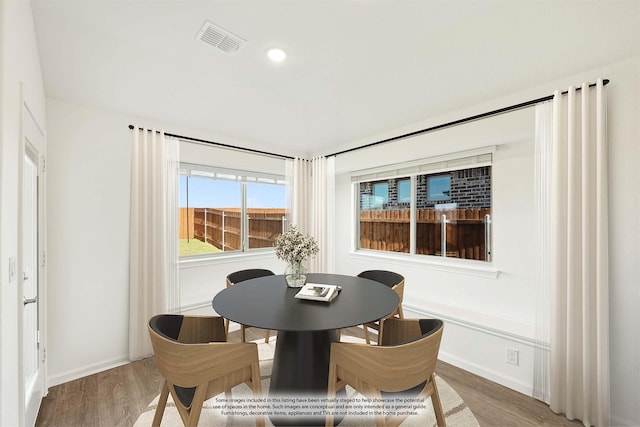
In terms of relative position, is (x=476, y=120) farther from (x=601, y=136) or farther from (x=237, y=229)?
(x=237, y=229)

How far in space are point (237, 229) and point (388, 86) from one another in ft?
9.28

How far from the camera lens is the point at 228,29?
1871mm

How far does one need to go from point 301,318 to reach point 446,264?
2.22 m

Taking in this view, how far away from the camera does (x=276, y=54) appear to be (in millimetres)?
2131

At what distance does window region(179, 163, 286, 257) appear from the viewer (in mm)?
3598

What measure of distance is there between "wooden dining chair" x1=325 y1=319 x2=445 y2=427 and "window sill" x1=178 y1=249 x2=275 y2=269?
98.7 inches

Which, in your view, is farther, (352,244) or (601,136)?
(352,244)

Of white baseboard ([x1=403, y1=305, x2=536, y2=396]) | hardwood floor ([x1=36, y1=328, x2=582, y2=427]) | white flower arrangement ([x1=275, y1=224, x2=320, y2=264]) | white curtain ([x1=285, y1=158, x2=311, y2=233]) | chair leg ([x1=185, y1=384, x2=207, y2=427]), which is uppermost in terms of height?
white curtain ([x1=285, y1=158, x2=311, y2=233])

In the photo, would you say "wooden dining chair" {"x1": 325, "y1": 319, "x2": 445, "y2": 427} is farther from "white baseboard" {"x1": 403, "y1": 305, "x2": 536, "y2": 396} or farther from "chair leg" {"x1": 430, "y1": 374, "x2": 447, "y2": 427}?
"white baseboard" {"x1": 403, "y1": 305, "x2": 536, "y2": 396}

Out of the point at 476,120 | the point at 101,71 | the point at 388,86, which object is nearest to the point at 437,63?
the point at 388,86

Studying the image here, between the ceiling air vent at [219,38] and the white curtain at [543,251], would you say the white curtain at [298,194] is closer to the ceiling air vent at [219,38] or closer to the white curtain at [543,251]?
the ceiling air vent at [219,38]

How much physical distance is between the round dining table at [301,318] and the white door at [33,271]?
4.41ft

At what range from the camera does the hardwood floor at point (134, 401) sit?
76.1 inches
